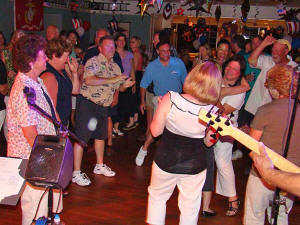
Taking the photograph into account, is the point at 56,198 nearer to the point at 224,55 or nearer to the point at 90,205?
the point at 90,205

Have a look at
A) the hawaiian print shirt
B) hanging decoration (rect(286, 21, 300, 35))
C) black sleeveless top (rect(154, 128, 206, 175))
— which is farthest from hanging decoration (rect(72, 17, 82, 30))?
black sleeveless top (rect(154, 128, 206, 175))

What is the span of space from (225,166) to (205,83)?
1158mm

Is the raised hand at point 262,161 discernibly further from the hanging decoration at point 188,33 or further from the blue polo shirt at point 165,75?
the hanging decoration at point 188,33

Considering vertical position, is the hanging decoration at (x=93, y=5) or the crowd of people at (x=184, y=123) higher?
the hanging decoration at (x=93, y=5)

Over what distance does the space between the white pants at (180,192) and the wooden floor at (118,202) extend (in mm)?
537

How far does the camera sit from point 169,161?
2367mm

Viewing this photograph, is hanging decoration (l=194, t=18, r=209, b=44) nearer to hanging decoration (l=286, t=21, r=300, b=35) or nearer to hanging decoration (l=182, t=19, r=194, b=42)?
hanging decoration (l=182, t=19, r=194, b=42)

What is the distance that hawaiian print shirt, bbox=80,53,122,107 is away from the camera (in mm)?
3578

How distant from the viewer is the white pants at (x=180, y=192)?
2.44 metres

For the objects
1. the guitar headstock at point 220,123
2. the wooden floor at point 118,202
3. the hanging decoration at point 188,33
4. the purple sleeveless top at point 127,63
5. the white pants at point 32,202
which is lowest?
the wooden floor at point 118,202

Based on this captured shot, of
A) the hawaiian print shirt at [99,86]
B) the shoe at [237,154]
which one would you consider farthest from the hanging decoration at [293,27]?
the hawaiian print shirt at [99,86]

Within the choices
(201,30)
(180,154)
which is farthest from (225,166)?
(201,30)

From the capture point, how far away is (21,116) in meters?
2.07

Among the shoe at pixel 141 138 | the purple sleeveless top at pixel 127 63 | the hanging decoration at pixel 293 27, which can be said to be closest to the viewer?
the purple sleeveless top at pixel 127 63
